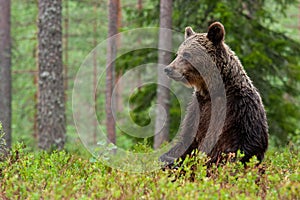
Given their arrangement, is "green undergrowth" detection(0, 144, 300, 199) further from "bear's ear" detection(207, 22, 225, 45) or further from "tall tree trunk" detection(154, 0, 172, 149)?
"tall tree trunk" detection(154, 0, 172, 149)

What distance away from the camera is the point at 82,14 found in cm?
2822

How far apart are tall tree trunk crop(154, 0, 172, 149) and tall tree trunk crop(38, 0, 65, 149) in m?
2.47

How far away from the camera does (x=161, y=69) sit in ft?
43.1

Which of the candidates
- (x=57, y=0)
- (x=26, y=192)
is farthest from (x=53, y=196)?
(x=57, y=0)

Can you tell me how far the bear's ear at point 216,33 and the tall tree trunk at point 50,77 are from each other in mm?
6258

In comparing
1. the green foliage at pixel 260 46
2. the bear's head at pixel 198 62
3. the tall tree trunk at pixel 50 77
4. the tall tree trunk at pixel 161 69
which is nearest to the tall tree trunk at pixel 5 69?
the tall tree trunk at pixel 50 77

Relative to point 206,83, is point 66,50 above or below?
below

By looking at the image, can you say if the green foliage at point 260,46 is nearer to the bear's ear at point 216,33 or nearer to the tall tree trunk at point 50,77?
the tall tree trunk at point 50,77

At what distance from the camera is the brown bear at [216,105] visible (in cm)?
583

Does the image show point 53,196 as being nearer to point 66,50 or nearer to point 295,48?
point 295,48

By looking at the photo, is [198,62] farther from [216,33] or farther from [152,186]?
[152,186]

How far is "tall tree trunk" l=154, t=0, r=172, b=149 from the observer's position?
41.6 feet

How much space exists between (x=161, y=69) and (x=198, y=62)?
6.86m

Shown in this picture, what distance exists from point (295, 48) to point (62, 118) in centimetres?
692
